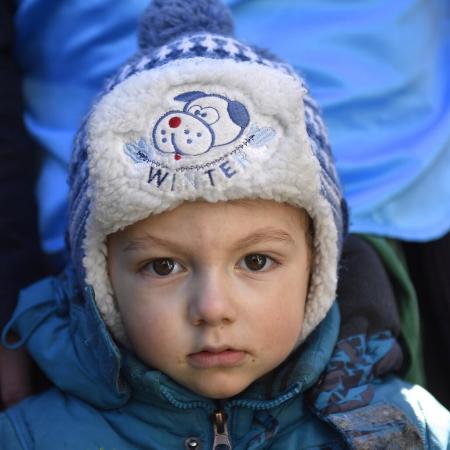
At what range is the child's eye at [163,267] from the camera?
1.22m

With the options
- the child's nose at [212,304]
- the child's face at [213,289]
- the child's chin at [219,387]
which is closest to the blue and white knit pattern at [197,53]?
the child's face at [213,289]

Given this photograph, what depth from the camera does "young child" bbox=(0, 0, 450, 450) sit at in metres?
1.19

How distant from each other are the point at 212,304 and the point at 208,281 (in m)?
0.04

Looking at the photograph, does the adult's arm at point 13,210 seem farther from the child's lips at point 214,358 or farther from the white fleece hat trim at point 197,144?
the child's lips at point 214,358

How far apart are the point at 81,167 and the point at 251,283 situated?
0.32 meters

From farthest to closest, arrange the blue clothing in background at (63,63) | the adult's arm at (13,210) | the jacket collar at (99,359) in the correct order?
the blue clothing in background at (63,63) → the adult's arm at (13,210) → the jacket collar at (99,359)

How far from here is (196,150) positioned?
1.18 metres

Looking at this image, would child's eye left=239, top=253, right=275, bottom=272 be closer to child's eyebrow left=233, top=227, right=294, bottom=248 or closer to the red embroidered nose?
child's eyebrow left=233, top=227, right=294, bottom=248

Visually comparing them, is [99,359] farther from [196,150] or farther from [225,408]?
[196,150]

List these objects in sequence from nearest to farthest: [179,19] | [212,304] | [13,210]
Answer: [212,304] → [179,19] → [13,210]

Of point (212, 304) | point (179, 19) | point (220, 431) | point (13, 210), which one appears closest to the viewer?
point (212, 304)

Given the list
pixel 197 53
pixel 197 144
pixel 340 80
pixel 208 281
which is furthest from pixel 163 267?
pixel 340 80

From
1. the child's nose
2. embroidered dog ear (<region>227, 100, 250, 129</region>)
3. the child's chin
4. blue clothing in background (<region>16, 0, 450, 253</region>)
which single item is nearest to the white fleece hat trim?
embroidered dog ear (<region>227, 100, 250, 129</region>)

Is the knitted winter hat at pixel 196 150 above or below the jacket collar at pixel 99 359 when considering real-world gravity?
above
